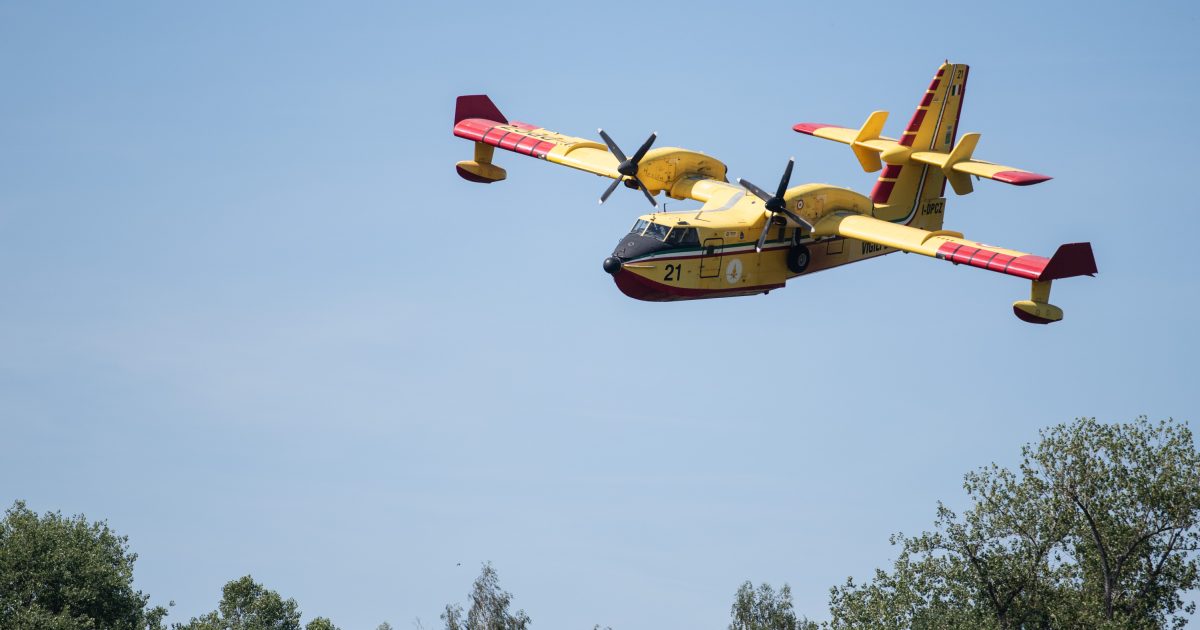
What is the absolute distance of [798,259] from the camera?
61781 millimetres

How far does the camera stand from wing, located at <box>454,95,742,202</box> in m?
66.0

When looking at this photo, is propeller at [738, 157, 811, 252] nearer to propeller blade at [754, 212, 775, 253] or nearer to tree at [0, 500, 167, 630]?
propeller blade at [754, 212, 775, 253]

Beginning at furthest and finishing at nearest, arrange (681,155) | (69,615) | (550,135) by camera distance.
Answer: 1. (69,615)
2. (550,135)
3. (681,155)

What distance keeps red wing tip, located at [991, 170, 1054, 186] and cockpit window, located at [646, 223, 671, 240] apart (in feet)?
47.0

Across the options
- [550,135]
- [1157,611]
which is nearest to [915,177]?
[550,135]

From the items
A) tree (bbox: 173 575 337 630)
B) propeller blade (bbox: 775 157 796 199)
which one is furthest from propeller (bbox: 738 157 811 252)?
tree (bbox: 173 575 337 630)

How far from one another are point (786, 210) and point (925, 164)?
417 inches

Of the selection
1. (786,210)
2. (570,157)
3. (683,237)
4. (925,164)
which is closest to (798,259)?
(786,210)

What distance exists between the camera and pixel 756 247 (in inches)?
2383

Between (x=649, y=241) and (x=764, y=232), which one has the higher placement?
(x=764, y=232)

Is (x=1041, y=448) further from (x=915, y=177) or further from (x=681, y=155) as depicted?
(x=681, y=155)

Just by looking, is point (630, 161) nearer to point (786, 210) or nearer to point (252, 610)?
point (786, 210)

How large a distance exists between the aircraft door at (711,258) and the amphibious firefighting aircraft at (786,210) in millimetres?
48

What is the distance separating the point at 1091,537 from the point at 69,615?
46.5 m
